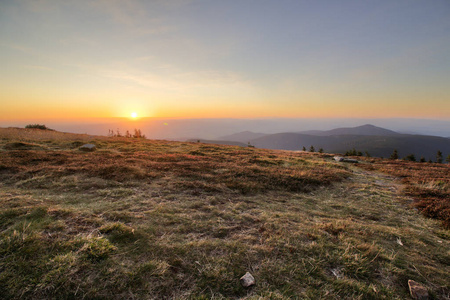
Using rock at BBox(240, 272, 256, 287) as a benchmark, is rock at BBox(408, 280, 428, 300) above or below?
below

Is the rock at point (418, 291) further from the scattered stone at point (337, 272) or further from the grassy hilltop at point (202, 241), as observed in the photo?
the scattered stone at point (337, 272)

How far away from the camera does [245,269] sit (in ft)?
13.0

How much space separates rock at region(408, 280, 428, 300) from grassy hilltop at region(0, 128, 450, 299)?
0.14 m

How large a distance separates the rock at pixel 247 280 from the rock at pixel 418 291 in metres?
3.15

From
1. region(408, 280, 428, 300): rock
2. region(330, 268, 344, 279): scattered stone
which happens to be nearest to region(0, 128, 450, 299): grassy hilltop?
region(330, 268, 344, 279): scattered stone

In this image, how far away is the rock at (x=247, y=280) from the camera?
11.7 ft

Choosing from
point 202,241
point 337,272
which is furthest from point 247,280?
point 337,272

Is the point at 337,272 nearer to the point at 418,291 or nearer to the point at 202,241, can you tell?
the point at 418,291

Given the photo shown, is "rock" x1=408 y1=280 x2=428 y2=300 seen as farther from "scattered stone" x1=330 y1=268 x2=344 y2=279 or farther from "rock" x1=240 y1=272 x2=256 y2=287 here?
"rock" x1=240 y1=272 x2=256 y2=287

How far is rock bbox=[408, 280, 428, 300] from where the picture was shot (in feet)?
11.5

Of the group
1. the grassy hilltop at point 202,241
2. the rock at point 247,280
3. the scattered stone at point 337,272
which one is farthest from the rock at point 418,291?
the rock at point 247,280

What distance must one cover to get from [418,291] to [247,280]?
3379 millimetres

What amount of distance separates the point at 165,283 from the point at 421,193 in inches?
552

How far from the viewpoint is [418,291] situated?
11.7 feet
